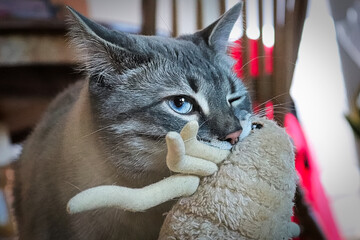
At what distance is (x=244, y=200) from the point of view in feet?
1.21

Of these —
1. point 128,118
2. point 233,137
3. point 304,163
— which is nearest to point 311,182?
point 304,163

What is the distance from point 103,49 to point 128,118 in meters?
0.09

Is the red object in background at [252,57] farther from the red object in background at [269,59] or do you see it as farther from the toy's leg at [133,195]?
the toy's leg at [133,195]

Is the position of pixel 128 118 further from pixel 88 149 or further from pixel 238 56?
pixel 238 56

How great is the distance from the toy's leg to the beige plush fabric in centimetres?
2

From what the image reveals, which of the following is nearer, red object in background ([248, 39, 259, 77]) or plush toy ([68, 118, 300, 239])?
plush toy ([68, 118, 300, 239])

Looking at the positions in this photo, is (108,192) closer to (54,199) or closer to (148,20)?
(54,199)

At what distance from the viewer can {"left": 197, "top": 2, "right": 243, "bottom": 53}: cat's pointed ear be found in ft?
1.67

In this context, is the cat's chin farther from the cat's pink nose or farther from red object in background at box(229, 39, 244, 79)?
red object in background at box(229, 39, 244, 79)

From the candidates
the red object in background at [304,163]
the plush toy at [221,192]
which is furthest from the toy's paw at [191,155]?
the red object in background at [304,163]

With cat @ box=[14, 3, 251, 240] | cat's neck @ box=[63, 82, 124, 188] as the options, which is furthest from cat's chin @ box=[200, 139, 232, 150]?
cat's neck @ box=[63, 82, 124, 188]

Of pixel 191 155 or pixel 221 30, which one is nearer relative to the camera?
pixel 191 155

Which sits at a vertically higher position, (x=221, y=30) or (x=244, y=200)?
(x=221, y=30)

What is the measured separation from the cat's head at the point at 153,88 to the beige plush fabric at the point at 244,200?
47 mm
